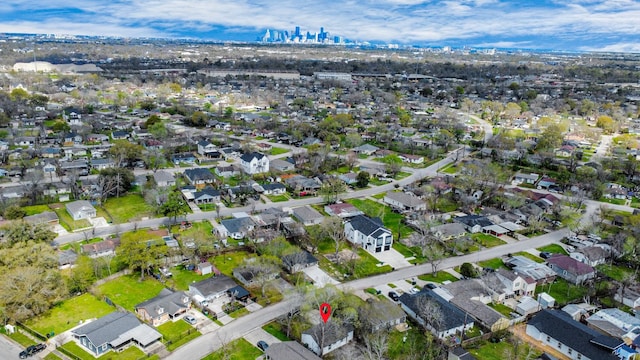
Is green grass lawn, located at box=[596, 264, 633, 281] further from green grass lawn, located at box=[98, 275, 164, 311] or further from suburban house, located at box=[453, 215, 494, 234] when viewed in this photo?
green grass lawn, located at box=[98, 275, 164, 311]

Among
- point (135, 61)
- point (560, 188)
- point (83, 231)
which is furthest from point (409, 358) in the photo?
point (135, 61)

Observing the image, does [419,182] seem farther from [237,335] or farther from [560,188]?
[237,335]

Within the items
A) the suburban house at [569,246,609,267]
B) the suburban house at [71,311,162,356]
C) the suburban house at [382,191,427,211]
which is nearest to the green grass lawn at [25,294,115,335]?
the suburban house at [71,311,162,356]

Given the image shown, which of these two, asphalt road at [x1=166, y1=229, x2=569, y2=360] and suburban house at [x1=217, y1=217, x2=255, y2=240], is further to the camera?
suburban house at [x1=217, y1=217, x2=255, y2=240]

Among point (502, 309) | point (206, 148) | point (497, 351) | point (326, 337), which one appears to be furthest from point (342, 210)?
point (206, 148)

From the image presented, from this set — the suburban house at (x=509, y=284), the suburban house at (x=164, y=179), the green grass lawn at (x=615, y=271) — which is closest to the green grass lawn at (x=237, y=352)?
the suburban house at (x=509, y=284)

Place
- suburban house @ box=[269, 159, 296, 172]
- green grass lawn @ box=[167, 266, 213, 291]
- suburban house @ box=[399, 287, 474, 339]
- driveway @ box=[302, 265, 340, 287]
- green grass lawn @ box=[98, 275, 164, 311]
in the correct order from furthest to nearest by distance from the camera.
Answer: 1. suburban house @ box=[269, 159, 296, 172]
2. driveway @ box=[302, 265, 340, 287]
3. green grass lawn @ box=[167, 266, 213, 291]
4. green grass lawn @ box=[98, 275, 164, 311]
5. suburban house @ box=[399, 287, 474, 339]

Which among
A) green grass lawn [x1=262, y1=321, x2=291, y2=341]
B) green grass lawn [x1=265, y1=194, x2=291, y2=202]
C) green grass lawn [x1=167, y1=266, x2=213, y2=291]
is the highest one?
green grass lawn [x1=265, y1=194, x2=291, y2=202]
